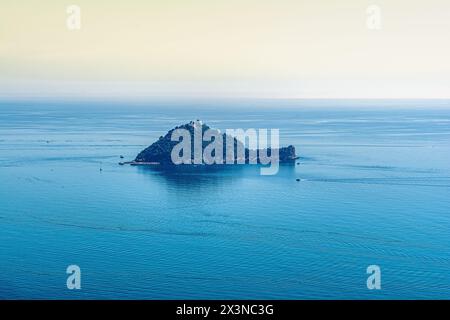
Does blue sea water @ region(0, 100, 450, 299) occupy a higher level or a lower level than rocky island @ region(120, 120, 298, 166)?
lower


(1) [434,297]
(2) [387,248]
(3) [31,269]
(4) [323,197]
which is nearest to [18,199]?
(3) [31,269]

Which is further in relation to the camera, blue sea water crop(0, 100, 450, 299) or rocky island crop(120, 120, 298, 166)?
rocky island crop(120, 120, 298, 166)

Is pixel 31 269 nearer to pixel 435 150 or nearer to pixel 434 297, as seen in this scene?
pixel 434 297

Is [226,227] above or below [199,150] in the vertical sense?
below

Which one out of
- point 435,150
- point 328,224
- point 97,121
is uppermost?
point 97,121

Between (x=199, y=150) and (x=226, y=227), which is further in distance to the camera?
(x=199, y=150)
